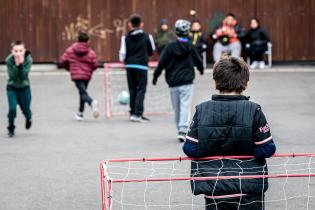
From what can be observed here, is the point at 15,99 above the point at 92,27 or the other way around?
the other way around

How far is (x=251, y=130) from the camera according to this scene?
6176mm

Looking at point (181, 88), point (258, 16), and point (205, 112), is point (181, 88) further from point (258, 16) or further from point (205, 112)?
point (258, 16)

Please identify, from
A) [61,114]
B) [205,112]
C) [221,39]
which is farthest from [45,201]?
[221,39]

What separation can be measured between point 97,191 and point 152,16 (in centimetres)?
1668

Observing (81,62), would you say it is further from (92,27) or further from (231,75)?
(231,75)

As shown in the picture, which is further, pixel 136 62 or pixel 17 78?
pixel 136 62

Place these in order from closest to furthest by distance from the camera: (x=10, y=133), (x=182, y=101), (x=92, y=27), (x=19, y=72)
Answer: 1. (x=182, y=101)
2. (x=19, y=72)
3. (x=10, y=133)
4. (x=92, y=27)

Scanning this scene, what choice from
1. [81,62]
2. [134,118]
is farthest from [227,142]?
[81,62]

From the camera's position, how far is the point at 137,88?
16844mm

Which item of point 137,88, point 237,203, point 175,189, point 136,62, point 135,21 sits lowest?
point 175,189

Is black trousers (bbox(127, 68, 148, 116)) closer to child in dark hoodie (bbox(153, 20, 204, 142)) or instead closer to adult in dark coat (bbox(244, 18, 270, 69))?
child in dark hoodie (bbox(153, 20, 204, 142))

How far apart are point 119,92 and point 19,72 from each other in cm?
692

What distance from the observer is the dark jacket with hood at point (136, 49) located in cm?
1675

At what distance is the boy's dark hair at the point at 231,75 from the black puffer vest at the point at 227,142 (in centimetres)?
7
